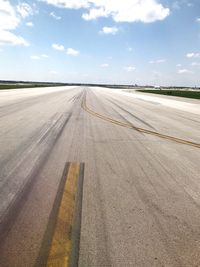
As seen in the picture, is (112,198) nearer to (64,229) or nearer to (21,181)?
(64,229)

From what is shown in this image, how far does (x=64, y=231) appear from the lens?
327cm

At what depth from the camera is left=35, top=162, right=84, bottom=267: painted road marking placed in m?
2.79

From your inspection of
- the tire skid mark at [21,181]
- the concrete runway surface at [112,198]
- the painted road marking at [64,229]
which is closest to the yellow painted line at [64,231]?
the painted road marking at [64,229]

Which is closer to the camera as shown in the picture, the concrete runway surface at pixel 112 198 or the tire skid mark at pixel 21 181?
the concrete runway surface at pixel 112 198

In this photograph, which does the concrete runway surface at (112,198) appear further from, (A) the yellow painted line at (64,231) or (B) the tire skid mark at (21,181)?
(A) the yellow painted line at (64,231)

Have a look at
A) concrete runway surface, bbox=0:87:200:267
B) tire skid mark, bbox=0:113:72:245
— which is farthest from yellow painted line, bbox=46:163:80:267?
tire skid mark, bbox=0:113:72:245

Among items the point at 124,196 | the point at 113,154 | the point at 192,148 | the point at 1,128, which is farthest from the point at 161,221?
the point at 1,128

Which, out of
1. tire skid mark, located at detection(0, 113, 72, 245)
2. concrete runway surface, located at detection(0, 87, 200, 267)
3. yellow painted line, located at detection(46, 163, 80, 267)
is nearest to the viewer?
yellow painted line, located at detection(46, 163, 80, 267)

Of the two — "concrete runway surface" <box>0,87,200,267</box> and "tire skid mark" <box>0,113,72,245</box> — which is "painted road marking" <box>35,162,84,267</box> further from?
"tire skid mark" <box>0,113,72,245</box>

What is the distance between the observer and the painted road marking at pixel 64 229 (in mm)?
2787

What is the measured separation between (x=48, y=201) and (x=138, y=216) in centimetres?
125

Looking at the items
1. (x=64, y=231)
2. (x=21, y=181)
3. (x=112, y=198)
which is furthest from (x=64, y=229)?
(x=21, y=181)

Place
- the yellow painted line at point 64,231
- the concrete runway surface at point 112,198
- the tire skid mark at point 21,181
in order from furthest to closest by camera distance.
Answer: the tire skid mark at point 21,181
the concrete runway surface at point 112,198
the yellow painted line at point 64,231

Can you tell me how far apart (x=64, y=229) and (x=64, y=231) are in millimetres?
44
